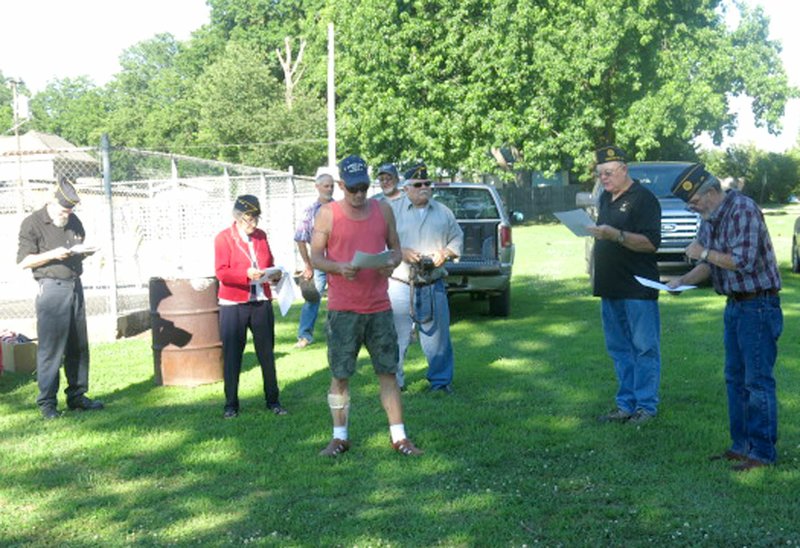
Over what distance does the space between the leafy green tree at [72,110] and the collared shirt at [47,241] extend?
7861cm

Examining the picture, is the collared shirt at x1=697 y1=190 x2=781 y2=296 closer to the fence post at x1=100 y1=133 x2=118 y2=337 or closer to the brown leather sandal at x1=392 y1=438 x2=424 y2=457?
the brown leather sandal at x1=392 y1=438 x2=424 y2=457

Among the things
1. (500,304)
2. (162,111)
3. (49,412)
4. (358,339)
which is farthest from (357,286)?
(162,111)

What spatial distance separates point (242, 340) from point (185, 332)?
5.22ft

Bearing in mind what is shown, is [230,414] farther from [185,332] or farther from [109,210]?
[109,210]

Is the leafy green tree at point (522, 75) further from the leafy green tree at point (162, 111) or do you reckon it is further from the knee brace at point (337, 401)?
the knee brace at point (337, 401)

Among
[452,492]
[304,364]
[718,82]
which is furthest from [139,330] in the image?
[718,82]

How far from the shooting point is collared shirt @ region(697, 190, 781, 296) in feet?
20.1

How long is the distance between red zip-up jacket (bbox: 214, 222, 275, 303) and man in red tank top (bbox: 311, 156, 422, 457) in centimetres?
163

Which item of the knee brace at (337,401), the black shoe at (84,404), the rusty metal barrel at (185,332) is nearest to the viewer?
the knee brace at (337,401)

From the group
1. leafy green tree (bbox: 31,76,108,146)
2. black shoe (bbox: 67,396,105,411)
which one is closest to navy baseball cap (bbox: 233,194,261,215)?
black shoe (bbox: 67,396,105,411)

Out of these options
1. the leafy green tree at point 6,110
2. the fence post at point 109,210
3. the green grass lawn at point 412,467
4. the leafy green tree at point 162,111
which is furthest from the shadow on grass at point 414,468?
the leafy green tree at point 6,110

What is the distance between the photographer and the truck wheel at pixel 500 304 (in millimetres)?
14484

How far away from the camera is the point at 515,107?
138 feet

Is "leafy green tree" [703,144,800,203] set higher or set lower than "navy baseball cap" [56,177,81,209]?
higher
